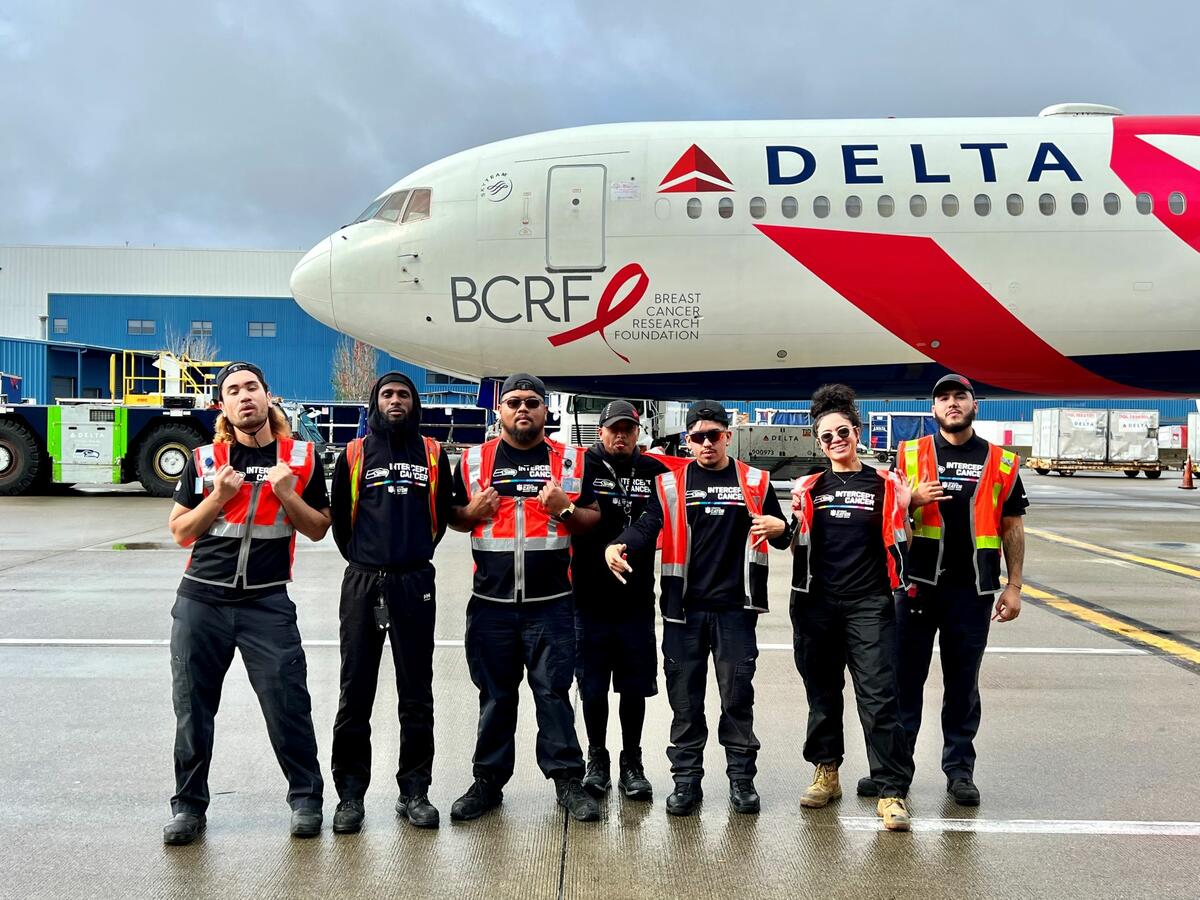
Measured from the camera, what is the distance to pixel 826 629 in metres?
4.76

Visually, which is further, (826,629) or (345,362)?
(345,362)

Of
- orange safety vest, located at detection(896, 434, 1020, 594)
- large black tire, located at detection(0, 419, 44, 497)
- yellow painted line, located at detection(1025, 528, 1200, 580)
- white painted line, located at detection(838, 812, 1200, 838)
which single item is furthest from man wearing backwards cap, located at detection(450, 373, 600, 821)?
large black tire, located at detection(0, 419, 44, 497)

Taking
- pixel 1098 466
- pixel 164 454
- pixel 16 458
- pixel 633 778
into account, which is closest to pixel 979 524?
pixel 633 778

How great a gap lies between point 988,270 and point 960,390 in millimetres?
9570

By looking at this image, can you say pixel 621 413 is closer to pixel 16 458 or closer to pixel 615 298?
pixel 615 298

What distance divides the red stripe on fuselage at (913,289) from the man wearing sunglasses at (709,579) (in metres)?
9.35

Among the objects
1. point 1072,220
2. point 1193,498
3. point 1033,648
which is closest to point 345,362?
point 1193,498

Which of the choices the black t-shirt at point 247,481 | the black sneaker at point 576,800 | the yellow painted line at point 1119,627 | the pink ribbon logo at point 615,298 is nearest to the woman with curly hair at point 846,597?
the black sneaker at point 576,800

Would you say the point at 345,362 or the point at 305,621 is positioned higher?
the point at 345,362

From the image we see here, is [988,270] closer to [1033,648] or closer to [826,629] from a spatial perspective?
[1033,648]

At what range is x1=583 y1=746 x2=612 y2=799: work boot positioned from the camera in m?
4.73

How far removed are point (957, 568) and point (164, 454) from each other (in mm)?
17793

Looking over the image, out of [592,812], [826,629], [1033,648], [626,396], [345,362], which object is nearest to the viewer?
[592,812]

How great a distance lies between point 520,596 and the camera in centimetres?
465
